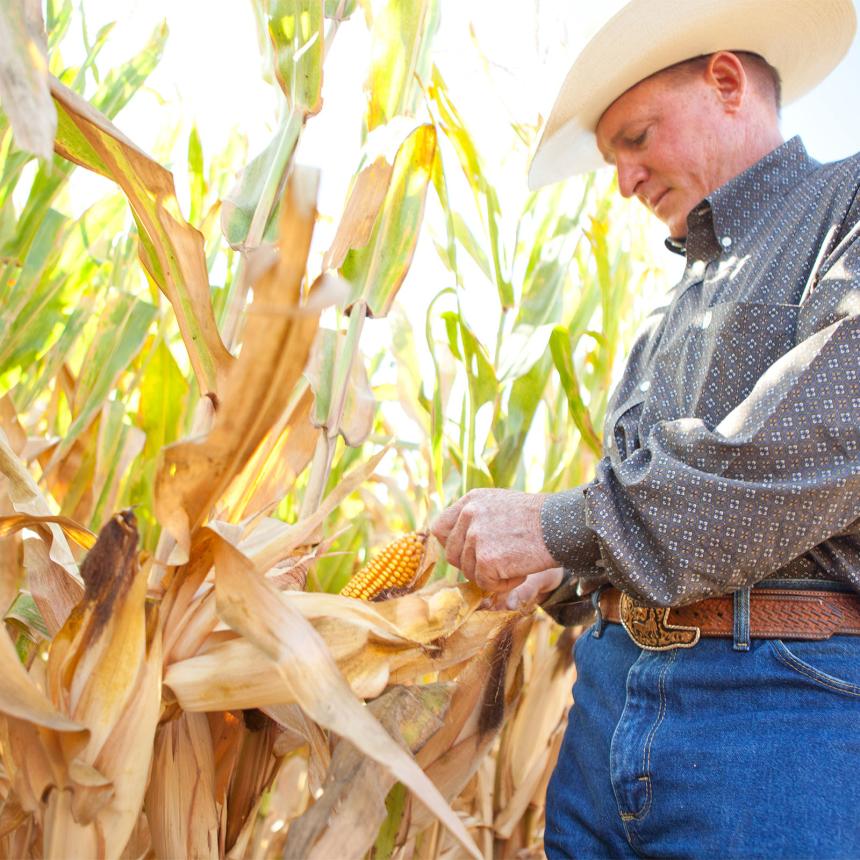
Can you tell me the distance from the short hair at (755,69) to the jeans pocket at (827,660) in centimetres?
→ 78

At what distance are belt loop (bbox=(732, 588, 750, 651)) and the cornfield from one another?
26 centimetres

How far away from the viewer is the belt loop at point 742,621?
94 cm

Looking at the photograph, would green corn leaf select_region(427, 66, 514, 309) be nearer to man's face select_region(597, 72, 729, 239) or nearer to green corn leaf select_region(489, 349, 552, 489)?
green corn leaf select_region(489, 349, 552, 489)

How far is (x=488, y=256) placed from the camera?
60.1 inches

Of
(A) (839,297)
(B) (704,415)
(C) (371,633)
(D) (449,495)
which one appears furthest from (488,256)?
(C) (371,633)

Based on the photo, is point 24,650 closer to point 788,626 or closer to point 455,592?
point 455,592

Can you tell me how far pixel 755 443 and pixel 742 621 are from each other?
8.1 inches

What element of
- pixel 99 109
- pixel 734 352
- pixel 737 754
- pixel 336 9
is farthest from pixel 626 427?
pixel 99 109

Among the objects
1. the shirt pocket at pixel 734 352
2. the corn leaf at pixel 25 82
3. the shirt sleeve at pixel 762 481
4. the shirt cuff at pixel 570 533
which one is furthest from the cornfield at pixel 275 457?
the shirt pocket at pixel 734 352

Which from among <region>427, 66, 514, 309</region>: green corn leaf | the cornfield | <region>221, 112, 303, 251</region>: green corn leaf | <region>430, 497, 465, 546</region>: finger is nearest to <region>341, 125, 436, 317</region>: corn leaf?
the cornfield

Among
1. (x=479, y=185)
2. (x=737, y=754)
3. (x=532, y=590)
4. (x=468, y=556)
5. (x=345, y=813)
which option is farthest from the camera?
(x=479, y=185)

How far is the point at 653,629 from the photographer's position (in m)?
1.04

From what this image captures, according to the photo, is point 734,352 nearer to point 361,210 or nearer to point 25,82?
point 361,210

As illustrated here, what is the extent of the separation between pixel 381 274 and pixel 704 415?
418 millimetres
